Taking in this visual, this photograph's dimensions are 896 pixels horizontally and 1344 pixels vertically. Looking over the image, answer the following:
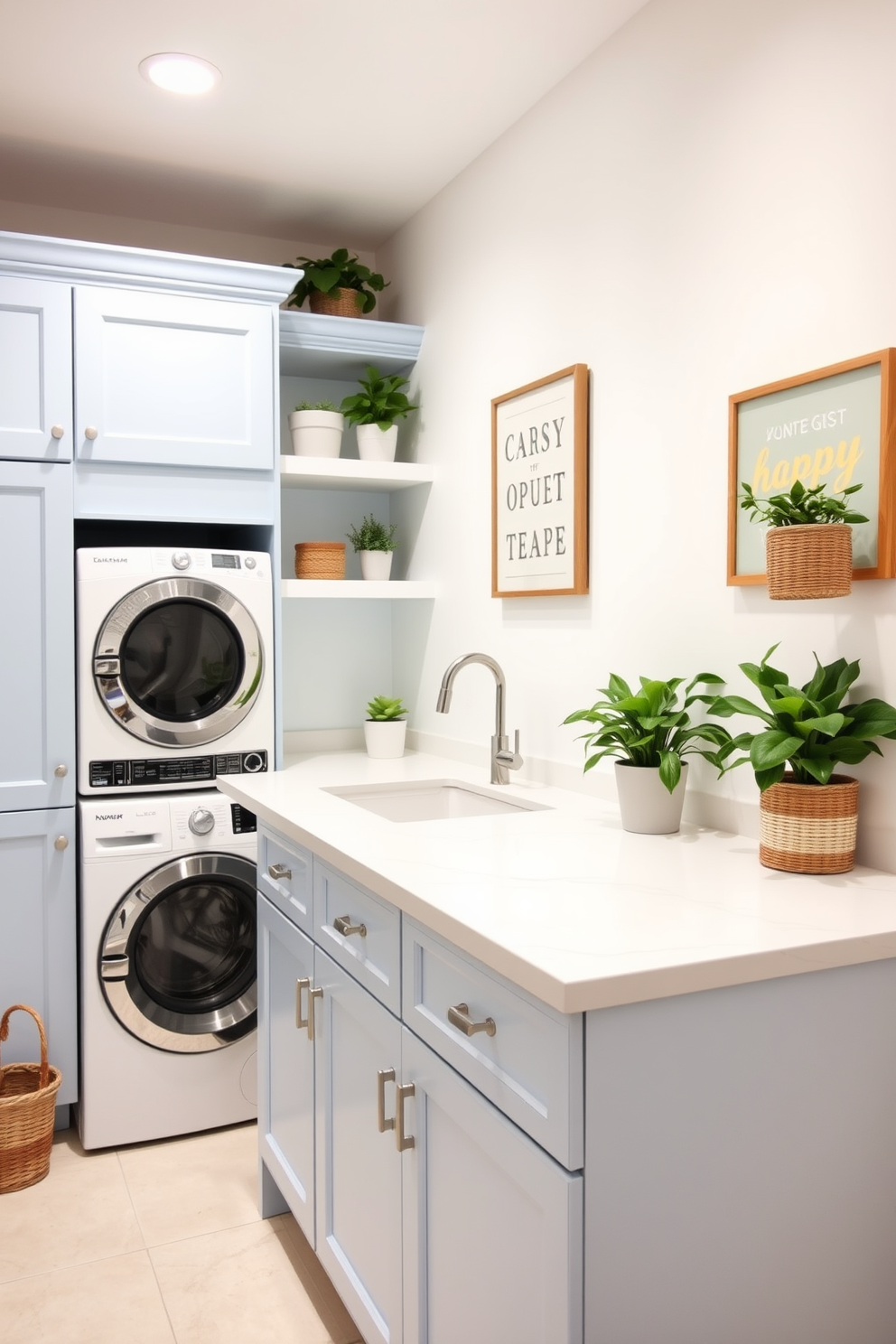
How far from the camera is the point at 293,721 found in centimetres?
329

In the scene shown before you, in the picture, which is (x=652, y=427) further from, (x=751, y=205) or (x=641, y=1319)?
(x=641, y=1319)

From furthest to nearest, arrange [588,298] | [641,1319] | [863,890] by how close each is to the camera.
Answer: [588,298] < [863,890] < [641,1319]

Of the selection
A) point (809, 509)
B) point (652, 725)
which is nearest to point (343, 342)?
point (652, 725)

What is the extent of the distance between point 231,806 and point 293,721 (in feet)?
2.04

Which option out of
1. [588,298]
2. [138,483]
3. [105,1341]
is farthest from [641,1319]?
[138,483]

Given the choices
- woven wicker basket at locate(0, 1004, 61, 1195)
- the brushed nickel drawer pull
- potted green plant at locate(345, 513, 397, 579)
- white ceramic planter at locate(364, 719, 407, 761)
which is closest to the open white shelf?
potted green plant at locate(345, 513, 397, 579)

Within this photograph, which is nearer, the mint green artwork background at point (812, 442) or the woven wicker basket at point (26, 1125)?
the mint green artwork background at point (812, 442)

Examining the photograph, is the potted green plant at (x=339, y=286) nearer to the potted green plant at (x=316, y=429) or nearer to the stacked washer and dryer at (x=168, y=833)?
the potted green plant at (x=316, y=429)

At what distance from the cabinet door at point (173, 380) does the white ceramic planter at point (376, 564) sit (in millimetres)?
484

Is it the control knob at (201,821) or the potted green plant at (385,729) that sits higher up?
the potted green plant at (385,729)

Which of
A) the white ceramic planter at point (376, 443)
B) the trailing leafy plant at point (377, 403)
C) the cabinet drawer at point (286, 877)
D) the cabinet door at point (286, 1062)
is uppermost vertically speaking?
the trailing leafy plant at point (377, 403)

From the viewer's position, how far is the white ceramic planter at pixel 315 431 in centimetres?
300

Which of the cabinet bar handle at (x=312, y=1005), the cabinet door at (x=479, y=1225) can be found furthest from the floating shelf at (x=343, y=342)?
the cabinet door at (x=479, y=1225)

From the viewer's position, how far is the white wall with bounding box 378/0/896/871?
1582mm
